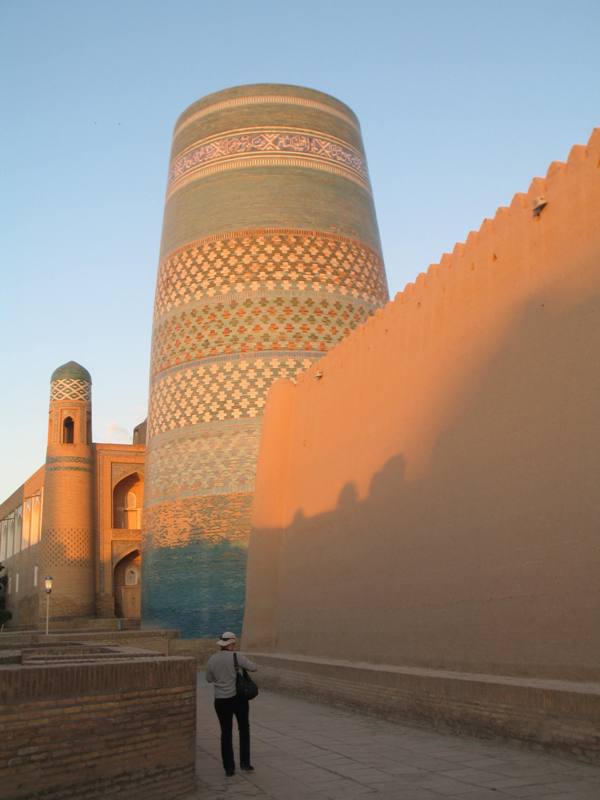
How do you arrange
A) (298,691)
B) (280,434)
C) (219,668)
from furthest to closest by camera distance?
(280,434)
(298,691)
(219,668)

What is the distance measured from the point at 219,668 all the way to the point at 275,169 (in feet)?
35.1

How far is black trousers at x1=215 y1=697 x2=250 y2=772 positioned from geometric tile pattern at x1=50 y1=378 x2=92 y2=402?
18.2 meters

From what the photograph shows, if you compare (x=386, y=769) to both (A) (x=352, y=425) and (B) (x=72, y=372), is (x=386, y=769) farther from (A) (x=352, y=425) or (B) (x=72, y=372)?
(B) (x=72, y=372)

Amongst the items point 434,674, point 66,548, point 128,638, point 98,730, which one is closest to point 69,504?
point 66,548

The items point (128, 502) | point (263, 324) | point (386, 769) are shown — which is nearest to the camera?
point (386, 769)

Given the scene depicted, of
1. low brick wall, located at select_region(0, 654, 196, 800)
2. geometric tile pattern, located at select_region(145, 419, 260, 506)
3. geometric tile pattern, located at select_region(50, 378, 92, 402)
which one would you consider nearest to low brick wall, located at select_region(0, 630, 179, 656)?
geometric tile pattern, located at select_region(145, 419, 260, 506)

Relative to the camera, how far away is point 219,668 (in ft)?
16.6

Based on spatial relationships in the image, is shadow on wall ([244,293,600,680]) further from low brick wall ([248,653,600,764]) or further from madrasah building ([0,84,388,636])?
madrasah building ([0,84,388,636])

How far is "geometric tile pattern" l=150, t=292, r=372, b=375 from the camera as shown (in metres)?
13.8

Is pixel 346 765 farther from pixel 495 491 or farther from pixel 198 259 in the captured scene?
pixel 198 259

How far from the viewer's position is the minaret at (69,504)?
21.3 metres

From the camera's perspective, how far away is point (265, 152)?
14.6 metres

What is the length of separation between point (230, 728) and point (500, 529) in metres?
2.23

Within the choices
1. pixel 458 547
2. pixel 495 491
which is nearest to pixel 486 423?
pixel 495 491
